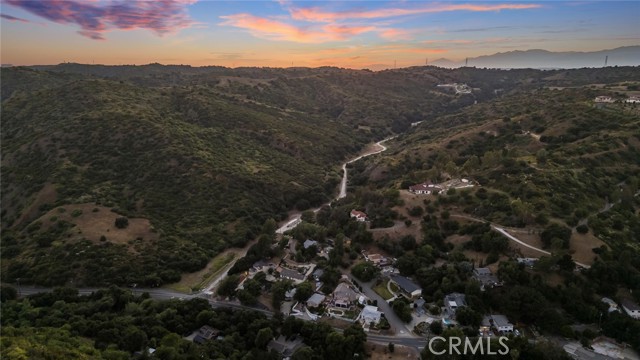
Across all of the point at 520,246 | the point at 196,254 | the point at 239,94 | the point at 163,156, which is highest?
the point at 239,94

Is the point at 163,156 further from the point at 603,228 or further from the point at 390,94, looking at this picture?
the point at 390,94

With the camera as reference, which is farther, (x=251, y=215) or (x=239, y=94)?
(x=239, y=94)

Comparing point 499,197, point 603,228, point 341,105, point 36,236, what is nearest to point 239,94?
point 341,105

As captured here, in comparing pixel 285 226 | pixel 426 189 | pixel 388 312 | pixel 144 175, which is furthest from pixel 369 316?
pixel 144 175

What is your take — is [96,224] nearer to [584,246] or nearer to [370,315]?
[370,315]

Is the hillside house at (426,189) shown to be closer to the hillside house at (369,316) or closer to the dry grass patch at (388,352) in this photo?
the hillside house at (369,316)

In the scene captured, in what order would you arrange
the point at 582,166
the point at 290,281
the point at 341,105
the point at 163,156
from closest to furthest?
the point at 290,281 < the point at 582,166 < the point at 163,156 < the point at 341,105

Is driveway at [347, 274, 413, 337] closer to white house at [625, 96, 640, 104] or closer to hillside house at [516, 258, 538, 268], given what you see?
hillside house at [516, 258, 538, 268]
